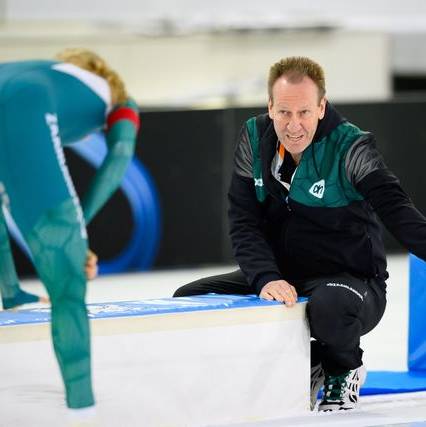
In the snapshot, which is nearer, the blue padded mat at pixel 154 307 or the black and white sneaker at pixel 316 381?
the blue padded mat at pixel 154 307

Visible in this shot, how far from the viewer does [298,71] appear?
3.24 metres

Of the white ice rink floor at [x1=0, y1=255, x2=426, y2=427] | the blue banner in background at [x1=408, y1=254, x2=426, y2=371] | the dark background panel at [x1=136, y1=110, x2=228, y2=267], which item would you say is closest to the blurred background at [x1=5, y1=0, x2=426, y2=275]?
the dark background panel at [x1=136, y1=110, x2=228, y2=267]

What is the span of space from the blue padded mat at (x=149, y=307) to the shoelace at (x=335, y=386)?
0.90 feet

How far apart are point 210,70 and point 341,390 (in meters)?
6.56

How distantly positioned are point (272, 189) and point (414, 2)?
7.18m

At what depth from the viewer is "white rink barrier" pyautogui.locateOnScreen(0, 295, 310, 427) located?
3.07m

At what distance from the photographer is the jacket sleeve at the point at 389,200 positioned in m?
3.28

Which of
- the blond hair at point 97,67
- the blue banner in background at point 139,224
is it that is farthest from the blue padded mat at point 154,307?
the blue banner in background at point 139,224

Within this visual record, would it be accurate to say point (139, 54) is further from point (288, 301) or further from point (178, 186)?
point (288, 301)

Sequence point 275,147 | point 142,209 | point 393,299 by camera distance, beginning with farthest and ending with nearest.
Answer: point 142,209 → point 393,299 → point 275,147

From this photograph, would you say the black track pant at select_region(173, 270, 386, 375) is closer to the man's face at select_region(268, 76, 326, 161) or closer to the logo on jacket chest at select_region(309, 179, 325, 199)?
the logo on jacket chest at select_region(309, 179, 325, 199)

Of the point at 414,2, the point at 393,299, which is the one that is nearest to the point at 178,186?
the point at 393,299

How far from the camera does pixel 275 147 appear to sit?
3.44 meters

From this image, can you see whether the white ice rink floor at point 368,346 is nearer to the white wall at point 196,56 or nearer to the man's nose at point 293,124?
the man's nose at point 293,124
